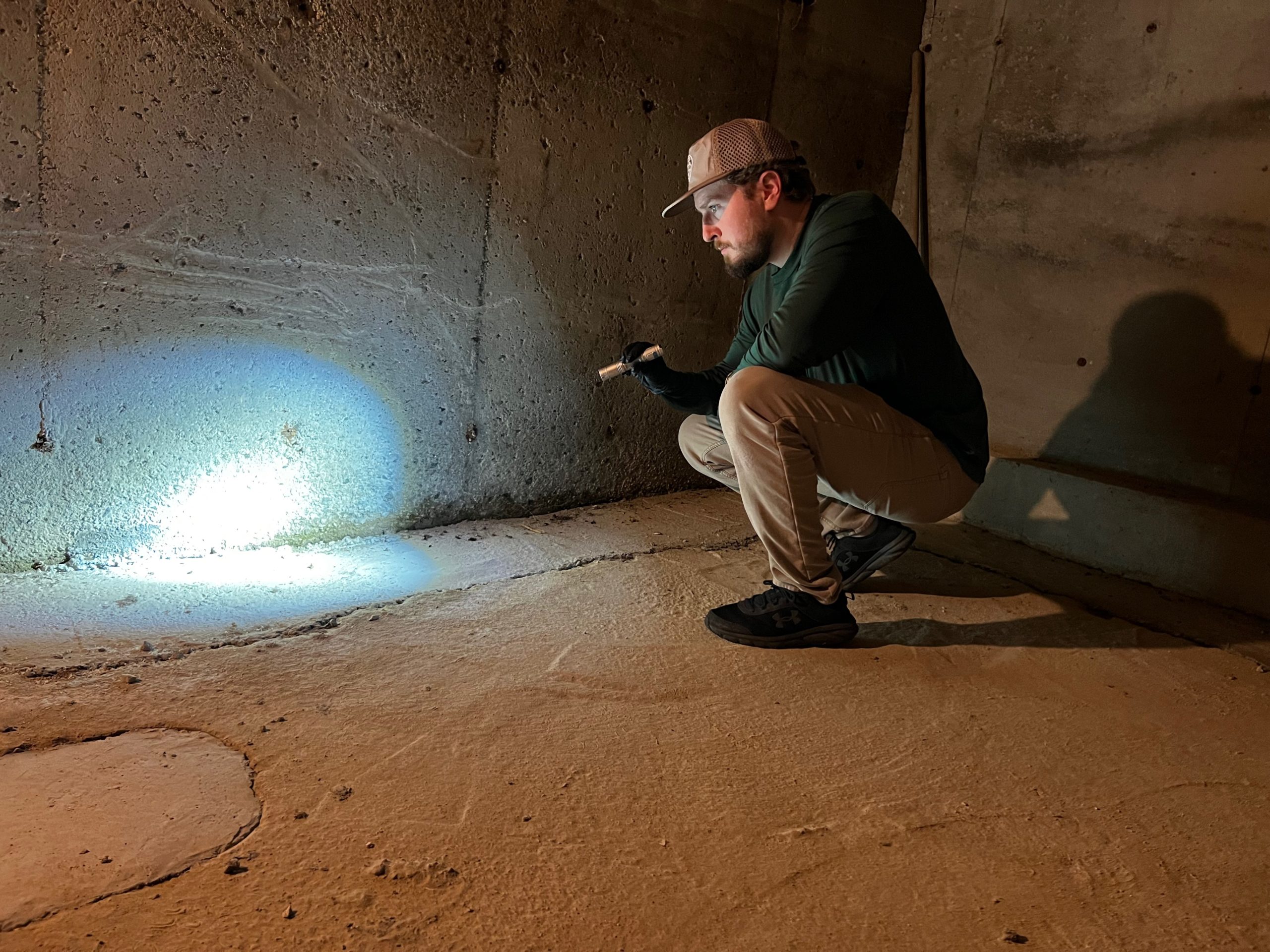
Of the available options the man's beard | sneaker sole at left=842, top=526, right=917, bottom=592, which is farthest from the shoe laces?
the man's beard

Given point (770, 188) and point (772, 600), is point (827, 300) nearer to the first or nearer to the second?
point (770, 188)

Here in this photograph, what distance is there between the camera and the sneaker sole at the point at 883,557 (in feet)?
8.33

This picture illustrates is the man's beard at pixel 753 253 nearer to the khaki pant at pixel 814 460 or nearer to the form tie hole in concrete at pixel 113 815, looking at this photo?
the khaki pant at pixel 814 460

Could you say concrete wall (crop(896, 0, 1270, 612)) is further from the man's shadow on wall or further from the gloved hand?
the gloved hand

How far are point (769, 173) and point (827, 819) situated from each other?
152cm

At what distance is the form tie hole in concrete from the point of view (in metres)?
1.26

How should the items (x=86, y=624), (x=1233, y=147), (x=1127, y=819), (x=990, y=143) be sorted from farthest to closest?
(x=990, y=143) < (x=1233, y=147) < (x=86, y=624) < (x=1127, y=819)

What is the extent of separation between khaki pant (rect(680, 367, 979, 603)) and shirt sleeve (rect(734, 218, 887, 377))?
73mm

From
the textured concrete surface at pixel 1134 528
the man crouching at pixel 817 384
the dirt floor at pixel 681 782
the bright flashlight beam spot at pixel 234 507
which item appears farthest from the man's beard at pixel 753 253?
the textured concrete surface at pixel 1134 528

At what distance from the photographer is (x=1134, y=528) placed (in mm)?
3062

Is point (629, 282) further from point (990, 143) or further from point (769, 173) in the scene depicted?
point (990, 143)

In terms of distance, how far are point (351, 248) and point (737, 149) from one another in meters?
1.15

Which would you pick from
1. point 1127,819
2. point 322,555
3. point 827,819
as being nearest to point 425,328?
point 322,555

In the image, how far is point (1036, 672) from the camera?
87.4 inches
